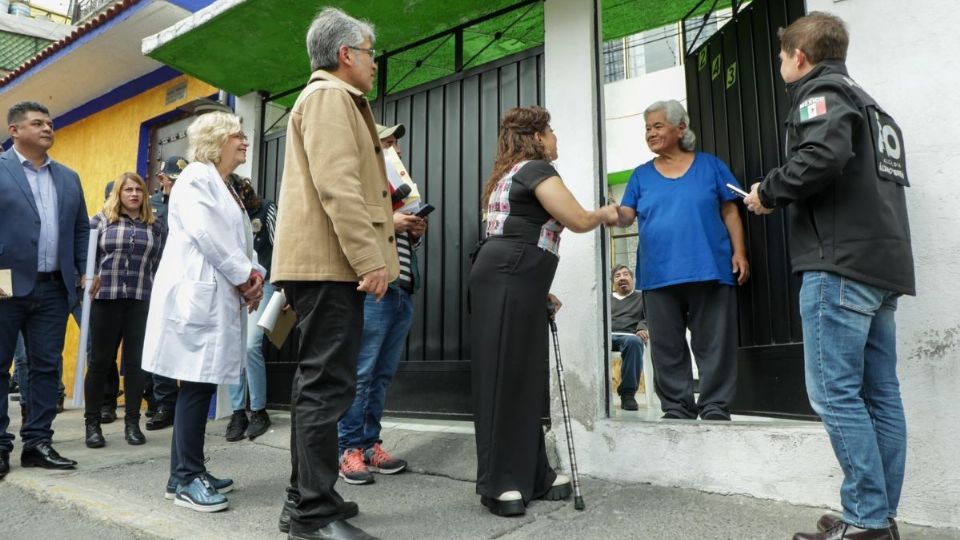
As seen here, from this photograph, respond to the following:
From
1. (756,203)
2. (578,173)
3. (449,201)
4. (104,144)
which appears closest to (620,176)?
(449,201)

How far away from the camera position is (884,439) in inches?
85.2

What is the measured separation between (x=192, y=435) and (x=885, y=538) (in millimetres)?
2667

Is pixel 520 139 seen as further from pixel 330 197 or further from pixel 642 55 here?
pixel 642 55

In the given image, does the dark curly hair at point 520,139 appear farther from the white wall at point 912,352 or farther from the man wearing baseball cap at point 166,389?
the man wearing baseball cap at point 166,389

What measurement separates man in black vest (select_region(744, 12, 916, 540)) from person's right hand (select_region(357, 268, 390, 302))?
1398 millimetres

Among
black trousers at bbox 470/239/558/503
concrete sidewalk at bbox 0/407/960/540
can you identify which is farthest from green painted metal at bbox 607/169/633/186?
black trousers at bbox 470/239/558/503

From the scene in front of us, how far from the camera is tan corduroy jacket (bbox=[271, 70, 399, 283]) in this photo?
2.24 m

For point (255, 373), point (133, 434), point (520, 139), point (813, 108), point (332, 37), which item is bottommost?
point (133, 434)

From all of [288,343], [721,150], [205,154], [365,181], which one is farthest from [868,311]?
[288,343]

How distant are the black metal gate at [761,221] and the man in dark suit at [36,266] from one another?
12.4ft

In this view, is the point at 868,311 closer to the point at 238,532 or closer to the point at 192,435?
the point at 238,532

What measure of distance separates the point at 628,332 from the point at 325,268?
13.7 feet

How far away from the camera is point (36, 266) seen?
3.54 meters

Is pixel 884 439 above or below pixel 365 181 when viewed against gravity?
below
